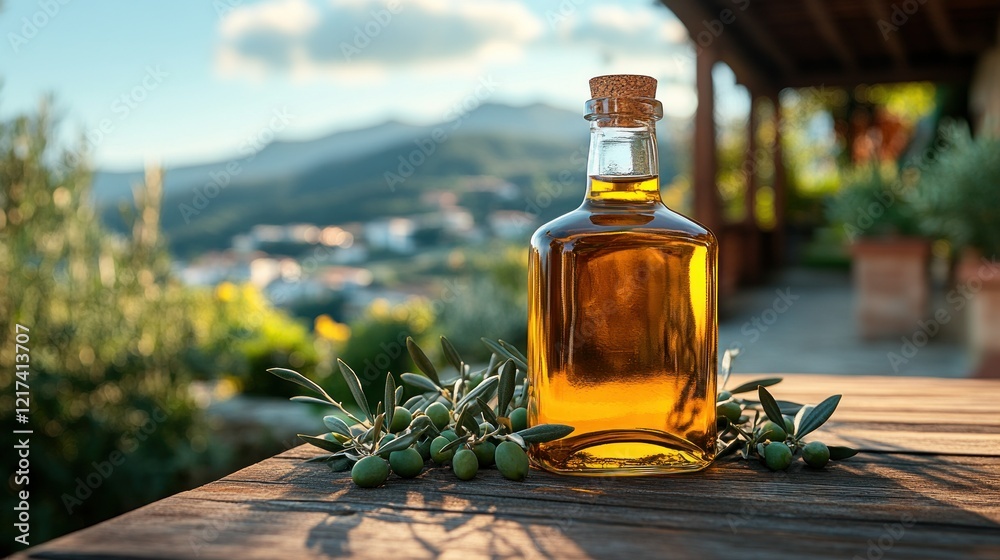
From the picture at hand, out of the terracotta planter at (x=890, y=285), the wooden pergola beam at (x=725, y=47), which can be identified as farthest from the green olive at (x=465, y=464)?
the terracotta planter at (x=890, y=285)

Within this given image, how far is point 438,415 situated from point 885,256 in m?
6.34

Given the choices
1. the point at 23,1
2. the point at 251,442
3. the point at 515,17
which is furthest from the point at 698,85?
the point at 515,17

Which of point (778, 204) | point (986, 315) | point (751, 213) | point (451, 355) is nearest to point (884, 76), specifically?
point (778, 204)

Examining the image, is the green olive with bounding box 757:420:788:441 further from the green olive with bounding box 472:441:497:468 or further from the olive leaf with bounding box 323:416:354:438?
the olive leaf with bounding box 323:416:354:438

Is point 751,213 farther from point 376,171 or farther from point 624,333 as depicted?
point 624,333

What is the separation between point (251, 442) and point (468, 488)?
4.76m

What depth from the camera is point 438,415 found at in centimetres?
83

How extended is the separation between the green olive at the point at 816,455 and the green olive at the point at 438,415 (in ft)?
1.15

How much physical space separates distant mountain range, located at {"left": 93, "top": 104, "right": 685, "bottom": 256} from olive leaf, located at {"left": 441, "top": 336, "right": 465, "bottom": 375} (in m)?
10.9

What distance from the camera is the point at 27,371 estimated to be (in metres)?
3.42

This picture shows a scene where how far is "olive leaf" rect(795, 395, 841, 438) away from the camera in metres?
0.80

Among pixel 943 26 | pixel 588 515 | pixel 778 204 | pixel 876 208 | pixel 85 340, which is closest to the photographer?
pixel 588 515

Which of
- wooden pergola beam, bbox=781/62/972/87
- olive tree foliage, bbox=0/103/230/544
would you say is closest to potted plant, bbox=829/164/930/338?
wooden pergola beam, bbox=781/62/972/87

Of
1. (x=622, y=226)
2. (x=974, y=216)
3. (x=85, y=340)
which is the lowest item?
(x=85, y=340)
